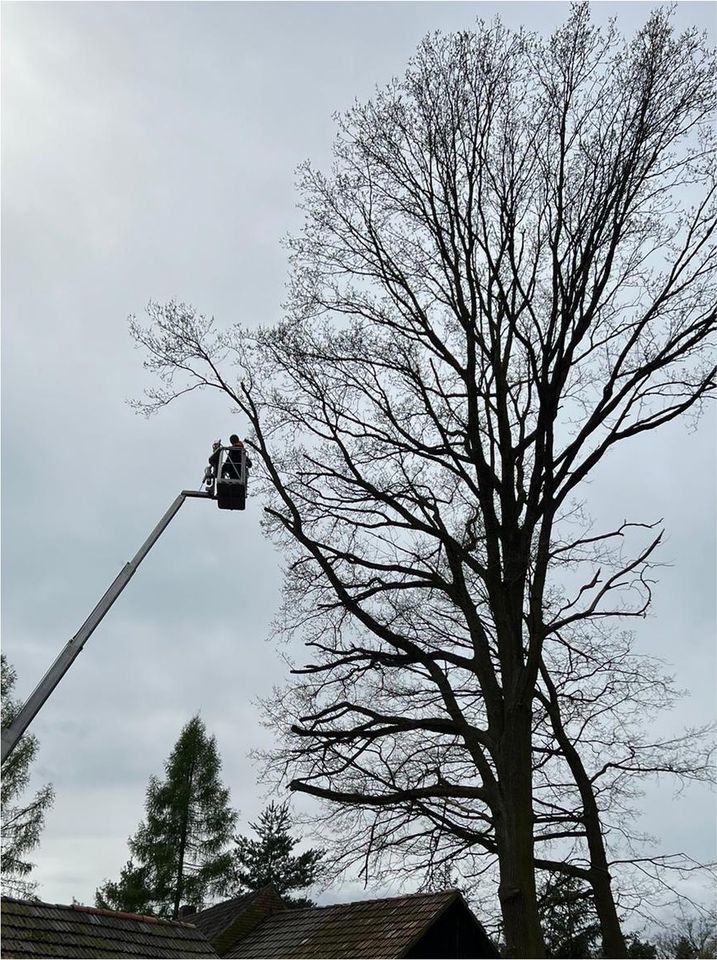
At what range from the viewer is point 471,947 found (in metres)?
19.7

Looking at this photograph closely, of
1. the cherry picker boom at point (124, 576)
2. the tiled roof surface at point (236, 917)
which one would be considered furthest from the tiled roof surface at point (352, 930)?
the cherry picker boom at point (124, 576)

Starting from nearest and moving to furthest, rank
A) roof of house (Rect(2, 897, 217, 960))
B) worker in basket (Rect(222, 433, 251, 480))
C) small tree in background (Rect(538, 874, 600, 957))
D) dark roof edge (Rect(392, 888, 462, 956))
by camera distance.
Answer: worker in basket (Rect(222, 433, 251, 480)) < roof of house (Rect(2, 897, 217, 960)) < small tree in background (Rect(538, 874, 600, 957)) < dark roof edge (Rect(392, 888, 462, 956))

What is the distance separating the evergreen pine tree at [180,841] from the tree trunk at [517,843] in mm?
30123

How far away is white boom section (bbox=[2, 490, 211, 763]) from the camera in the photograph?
24.5 ft

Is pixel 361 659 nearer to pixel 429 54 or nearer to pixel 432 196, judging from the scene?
pixel 432 196

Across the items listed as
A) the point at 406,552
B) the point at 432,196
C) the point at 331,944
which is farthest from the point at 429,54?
the point at 331,944

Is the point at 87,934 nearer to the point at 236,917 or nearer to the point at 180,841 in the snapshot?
the point at 236,917

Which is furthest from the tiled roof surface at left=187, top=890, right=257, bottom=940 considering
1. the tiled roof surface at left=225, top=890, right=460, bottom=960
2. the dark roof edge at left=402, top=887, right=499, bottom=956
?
the dark roof edge at left=402, top=887, right=499, bottom=956

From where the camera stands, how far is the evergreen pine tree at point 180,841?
36906mm

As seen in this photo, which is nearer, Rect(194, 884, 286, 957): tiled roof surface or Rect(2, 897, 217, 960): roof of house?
Rect(2, 897, 217, 960): roof of house

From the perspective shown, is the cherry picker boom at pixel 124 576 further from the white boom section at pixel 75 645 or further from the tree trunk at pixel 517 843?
the tree trunk at pixel 517 843

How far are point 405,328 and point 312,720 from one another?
4711 millimetres

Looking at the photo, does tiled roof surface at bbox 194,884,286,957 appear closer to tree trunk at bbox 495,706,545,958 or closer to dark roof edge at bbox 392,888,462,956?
dark roof edge at bbox 392,888,462,956

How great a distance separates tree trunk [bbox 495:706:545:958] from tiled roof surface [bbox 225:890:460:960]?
9603 mm
